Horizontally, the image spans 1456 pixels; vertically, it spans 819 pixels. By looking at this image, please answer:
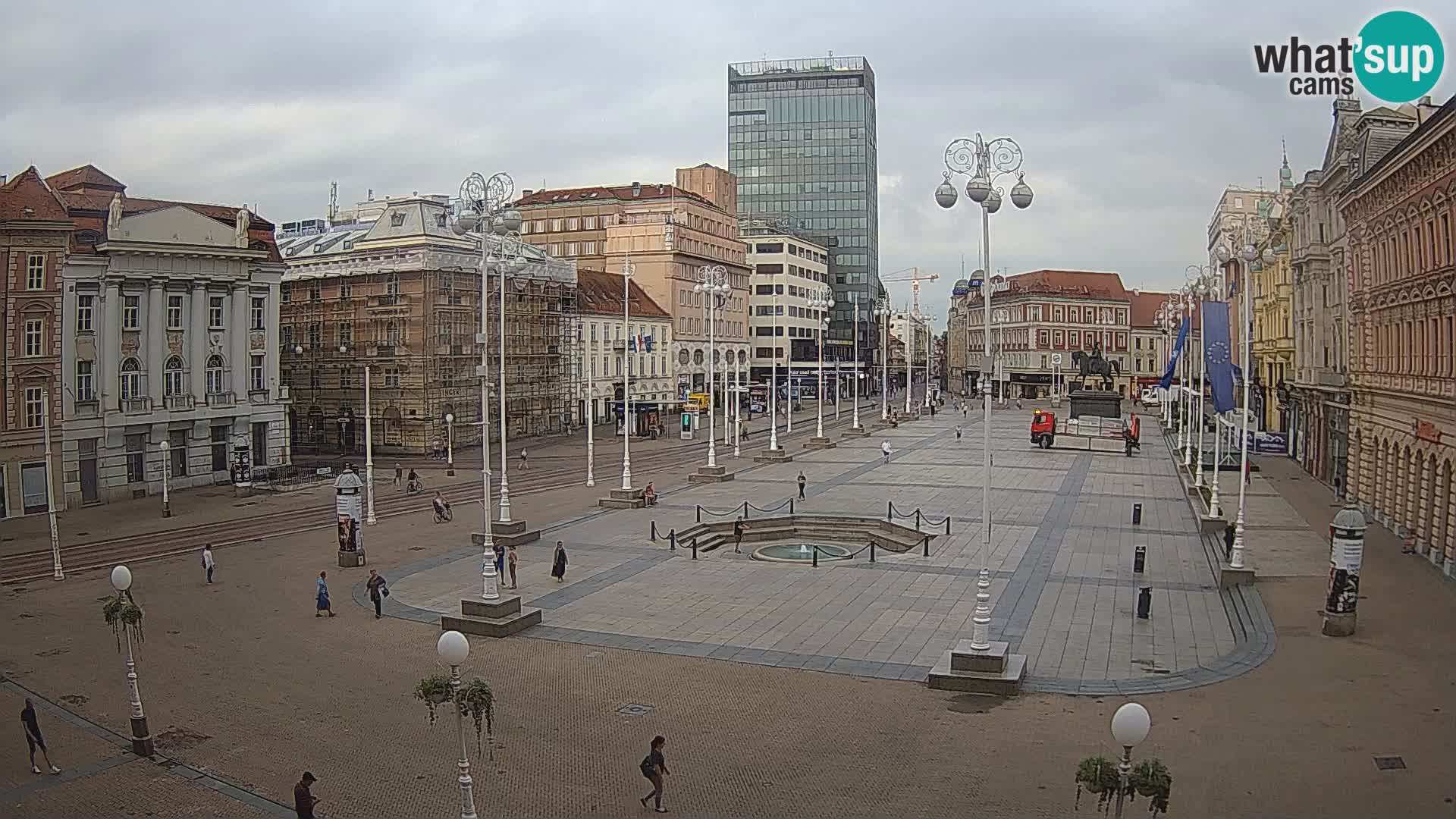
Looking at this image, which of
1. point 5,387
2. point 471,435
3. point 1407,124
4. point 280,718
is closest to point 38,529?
point 5,387

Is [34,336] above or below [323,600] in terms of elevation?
above

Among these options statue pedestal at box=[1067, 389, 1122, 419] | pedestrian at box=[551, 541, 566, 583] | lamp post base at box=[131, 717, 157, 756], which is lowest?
lamp post base at box=[131, 717, 157, 756]

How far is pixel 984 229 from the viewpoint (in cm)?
2161

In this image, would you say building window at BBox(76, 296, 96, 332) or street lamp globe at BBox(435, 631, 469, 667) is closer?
street lamp globe at BBox(435, 631, 469, 667)

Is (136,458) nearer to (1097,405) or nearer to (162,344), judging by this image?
(162,344)

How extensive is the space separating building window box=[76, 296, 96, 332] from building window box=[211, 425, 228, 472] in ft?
27.9

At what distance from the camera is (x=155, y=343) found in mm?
52156

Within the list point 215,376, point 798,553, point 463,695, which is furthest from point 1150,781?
point 215,376

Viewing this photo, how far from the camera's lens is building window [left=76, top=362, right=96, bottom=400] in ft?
160

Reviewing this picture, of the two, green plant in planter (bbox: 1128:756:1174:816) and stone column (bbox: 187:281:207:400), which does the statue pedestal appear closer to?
stone column (bbox: 187:281:207:400)

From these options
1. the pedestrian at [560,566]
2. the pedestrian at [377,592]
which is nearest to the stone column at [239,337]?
the pedestrian at [560,566]

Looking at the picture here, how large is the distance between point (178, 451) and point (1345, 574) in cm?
4928

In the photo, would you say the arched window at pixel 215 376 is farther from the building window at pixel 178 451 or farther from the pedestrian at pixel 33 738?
the pedestrian at pixel 33 738

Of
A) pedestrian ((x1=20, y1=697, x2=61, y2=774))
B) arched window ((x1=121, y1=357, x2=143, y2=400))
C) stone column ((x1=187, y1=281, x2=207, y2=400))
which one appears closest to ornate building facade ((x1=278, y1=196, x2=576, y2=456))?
stone column ((x1=187, y1=281, x2=207, y2=400))
